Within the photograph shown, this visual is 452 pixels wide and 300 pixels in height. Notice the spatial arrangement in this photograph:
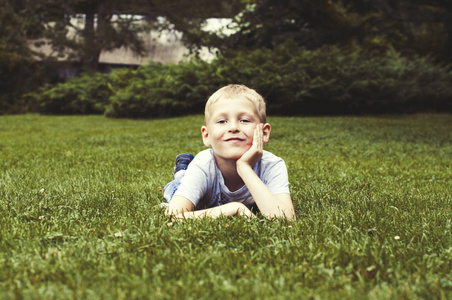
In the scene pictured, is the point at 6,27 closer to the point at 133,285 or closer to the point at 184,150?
the point at 184,150

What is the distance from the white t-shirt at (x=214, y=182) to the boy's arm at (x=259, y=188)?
0.59 feet

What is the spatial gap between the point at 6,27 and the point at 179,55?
15417 mm

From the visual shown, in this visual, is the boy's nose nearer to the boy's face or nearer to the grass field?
the boy's face

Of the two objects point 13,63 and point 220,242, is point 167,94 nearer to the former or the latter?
point 13,63

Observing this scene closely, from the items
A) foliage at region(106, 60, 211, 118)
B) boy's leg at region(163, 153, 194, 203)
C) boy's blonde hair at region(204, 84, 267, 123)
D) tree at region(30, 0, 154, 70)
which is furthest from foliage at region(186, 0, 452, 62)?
boy's blonde hair at region(204, 84, 267, 123)

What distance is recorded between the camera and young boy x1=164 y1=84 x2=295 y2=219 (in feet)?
9.25

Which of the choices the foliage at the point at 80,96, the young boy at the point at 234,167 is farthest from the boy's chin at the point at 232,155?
the foliage at the point at 80,96

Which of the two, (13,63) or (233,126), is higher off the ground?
(233,126)

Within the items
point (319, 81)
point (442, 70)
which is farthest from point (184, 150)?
point (442, 70)

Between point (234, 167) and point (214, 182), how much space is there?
0.20 metres

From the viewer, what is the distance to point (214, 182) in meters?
3.09

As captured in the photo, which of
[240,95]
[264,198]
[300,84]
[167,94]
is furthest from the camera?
[167,94]

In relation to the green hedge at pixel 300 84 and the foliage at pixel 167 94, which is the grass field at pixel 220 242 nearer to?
the green hedge at pixel 300 84

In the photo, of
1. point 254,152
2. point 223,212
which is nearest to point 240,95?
point 254,152
